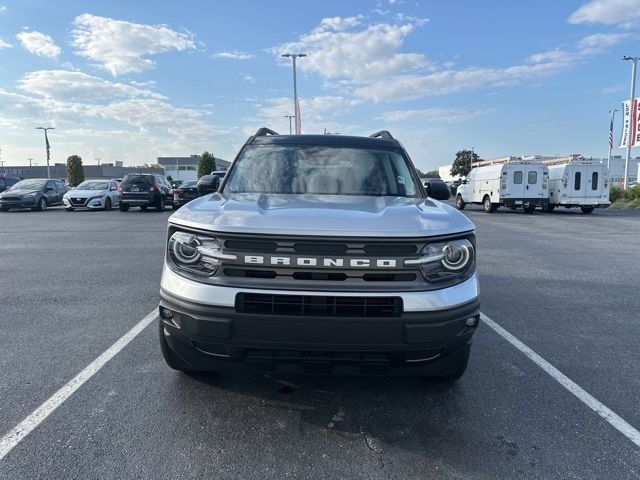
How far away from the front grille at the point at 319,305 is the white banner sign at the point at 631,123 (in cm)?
3654

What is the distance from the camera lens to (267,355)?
2748mm

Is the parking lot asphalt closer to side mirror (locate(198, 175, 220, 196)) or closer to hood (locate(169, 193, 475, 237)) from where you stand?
hood (locate(169, 193, 475, 237))

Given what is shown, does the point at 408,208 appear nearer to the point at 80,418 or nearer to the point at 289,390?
the point at 289,390

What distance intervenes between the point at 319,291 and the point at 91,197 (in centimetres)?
2299

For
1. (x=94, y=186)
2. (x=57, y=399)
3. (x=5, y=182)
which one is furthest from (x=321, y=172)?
(x=5, y=182)

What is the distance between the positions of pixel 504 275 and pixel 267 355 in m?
6.22

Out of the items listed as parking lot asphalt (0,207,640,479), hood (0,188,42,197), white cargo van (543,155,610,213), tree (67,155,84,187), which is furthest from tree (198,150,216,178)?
A: parking lot asphalt (0,207,640,479)

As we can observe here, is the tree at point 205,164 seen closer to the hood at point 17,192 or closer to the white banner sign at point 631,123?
the hood at point 17,192

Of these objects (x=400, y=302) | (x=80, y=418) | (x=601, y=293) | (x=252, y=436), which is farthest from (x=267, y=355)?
(x=601, y=293)

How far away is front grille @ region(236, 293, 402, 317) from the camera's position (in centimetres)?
267

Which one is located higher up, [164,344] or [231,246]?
[231,246]

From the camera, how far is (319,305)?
267cm

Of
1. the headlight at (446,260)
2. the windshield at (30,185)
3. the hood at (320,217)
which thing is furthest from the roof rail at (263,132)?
the windshield at (30,185)

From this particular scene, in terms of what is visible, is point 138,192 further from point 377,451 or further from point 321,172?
point 377,451
